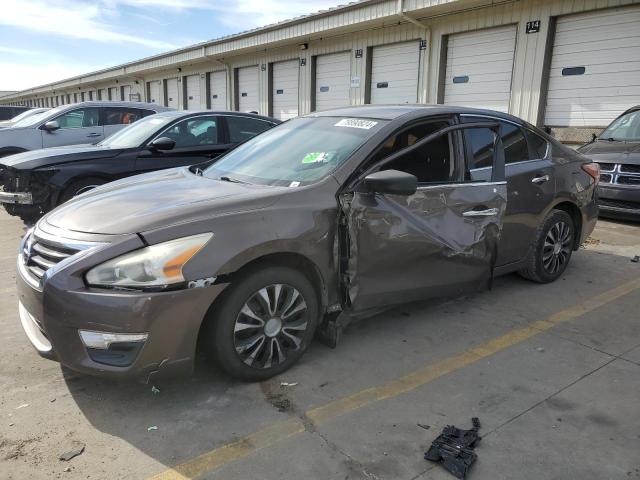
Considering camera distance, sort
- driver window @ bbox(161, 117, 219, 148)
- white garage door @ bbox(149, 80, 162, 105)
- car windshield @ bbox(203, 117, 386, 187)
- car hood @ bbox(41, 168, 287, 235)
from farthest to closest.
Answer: white garage door @ bbox(149, 80, 162, 105), driver window @ bbox(161, 117, 219, 148), car windshield @ bbox(203, 117, 386, 187), car hood @ bbox(41, 168, 287, 235)

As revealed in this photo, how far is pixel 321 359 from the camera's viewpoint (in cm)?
344

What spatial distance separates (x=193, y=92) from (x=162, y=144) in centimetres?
1804

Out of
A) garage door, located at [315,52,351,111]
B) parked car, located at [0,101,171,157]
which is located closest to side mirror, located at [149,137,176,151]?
parked car, located at [0,101,171,157]

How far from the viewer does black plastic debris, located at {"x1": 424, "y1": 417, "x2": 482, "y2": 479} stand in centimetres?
238

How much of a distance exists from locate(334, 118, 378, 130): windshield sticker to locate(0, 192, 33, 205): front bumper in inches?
173

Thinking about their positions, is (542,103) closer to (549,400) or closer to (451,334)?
(451,334)

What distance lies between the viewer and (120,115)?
402 inches

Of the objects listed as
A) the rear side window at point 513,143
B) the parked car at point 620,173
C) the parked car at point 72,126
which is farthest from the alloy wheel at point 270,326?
the parked car at point 72,126

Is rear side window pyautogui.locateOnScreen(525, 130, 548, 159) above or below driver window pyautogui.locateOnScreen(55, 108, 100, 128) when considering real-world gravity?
below

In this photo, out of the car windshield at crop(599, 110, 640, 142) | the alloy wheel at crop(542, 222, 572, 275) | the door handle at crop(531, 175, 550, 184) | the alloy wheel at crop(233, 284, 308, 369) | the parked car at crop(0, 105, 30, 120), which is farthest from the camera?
the parked car at crop(0, 105, 30, 120)

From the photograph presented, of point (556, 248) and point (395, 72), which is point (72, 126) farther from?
point (556, 248)

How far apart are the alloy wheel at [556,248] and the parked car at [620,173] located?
9.94 feet

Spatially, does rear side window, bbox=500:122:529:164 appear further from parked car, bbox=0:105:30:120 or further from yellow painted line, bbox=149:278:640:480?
parked car, bbox=0:105:30:120

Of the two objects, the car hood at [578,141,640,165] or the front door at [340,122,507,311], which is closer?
the front door at [340,122,507,311]
